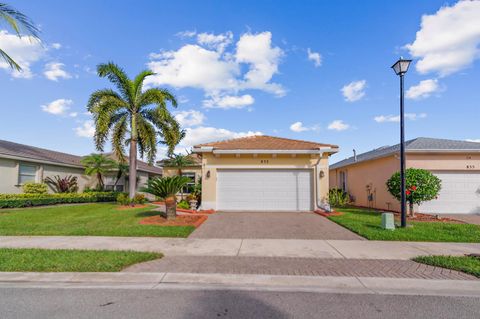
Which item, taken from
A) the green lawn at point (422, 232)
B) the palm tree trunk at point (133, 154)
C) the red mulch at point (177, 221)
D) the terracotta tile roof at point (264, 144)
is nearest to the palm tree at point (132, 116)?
the palm tree trunk at point (133, 154)

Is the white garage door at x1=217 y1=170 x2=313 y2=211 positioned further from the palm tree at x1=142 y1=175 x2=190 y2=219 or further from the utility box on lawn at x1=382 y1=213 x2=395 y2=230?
the utility box on lawn at x1=382 y1=213 x2=395 y2=230

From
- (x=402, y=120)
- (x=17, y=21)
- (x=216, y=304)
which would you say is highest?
(x=17, y=21)

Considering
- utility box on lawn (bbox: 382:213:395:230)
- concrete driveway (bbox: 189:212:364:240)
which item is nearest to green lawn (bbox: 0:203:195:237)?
concrete driveway (bbox: 189:212:364:240)

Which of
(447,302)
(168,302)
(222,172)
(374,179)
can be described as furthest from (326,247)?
(374,179)

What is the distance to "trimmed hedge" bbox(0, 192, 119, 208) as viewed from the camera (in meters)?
15.2

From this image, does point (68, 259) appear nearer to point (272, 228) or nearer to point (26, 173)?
point (272, 228)

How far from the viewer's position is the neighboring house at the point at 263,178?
14.7m

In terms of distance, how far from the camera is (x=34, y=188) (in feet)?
58.3

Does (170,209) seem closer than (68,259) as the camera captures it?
No

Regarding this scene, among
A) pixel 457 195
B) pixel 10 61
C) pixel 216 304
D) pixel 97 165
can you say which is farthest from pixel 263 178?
pixel 97 165

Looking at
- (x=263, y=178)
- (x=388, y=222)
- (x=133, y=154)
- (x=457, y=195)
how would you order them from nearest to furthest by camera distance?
(x=388, y=222) → (x=457, y=195) → (x=263, y=178) → (x=133, y=154)

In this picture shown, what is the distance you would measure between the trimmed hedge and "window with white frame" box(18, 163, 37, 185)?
7.44 ft

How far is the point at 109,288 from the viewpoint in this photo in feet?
14.9

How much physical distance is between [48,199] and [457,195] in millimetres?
23287
